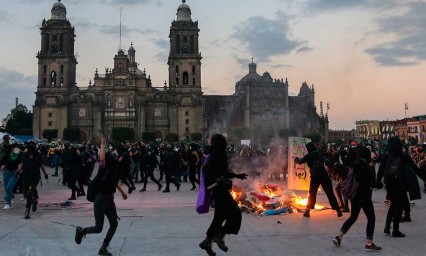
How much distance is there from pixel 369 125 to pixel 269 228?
573 ft

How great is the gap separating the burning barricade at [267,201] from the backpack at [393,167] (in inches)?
131

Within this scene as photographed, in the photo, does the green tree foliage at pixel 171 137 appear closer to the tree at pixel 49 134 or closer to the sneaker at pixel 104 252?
the tree at pixel 49 134

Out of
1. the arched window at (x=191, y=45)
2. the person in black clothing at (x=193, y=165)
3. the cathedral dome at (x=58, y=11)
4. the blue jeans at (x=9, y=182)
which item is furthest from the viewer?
the cathedral dome at (x=58, y=11)

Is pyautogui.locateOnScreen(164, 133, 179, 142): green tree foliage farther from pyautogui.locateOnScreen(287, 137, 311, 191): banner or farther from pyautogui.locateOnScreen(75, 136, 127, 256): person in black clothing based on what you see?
pyautogui.locateOnScreen(75, 136, 127, 256): person in black clothing

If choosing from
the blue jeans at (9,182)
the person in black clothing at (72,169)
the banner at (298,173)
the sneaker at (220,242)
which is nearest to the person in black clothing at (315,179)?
the banner at (298,173)

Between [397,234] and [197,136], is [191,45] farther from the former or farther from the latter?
[397,234]

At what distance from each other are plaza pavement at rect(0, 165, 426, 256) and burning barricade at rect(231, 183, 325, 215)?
1.16 feet

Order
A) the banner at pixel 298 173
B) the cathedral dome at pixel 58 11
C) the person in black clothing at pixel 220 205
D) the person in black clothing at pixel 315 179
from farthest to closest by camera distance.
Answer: the cathedral dome at pixel 58 11, the banner at pixel 298 173, the person in black clothing at pixel 315 179, the person in black clothing at pixel 220 205

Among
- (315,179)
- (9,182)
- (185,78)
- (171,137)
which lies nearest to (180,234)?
(315,179)

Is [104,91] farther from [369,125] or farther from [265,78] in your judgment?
[369,125]

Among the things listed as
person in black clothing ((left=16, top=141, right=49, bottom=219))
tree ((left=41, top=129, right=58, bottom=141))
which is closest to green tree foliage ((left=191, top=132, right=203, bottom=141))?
tree ((left=41, top=129, right=58, bottom=141))

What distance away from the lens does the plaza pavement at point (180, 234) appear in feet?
24.0

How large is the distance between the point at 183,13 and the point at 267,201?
80.6 meters

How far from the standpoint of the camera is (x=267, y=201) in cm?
1132
